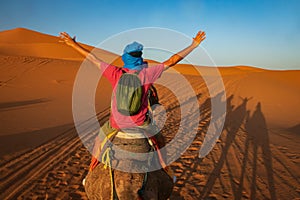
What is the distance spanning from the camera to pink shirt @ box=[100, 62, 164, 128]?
2.48 m

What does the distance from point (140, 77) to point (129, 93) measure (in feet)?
0.75

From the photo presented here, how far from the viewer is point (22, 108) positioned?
38.4 feet

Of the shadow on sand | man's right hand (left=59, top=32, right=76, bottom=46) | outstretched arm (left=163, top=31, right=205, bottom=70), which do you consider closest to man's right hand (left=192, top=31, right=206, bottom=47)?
outstretched arm (left=163, top=31, right=205, bottom=70)

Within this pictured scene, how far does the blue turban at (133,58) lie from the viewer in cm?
246

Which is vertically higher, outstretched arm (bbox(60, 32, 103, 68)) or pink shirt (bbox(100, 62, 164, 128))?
outstretched arm (bbox(60, 32, 103, 68))

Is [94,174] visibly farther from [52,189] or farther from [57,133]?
[57,133]

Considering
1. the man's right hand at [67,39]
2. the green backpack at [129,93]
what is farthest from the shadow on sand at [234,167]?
the man's right hand at [67,39]

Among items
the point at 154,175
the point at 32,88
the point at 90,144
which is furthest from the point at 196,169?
the point at 32,88

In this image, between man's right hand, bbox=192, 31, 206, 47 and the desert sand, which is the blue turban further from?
the desert sand

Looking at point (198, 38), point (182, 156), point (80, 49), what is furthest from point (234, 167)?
point (80, 49)

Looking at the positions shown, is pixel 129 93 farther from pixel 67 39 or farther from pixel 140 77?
pixel 67 39

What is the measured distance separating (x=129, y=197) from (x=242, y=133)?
847 cm

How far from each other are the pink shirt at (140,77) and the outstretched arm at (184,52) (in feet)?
0.37

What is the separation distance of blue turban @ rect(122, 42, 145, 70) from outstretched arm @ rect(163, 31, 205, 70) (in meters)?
0.29
